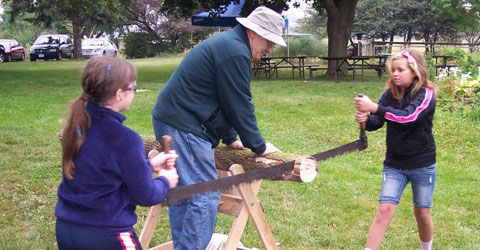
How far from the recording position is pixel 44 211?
5.70 metres

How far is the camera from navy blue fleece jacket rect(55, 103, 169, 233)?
2578 millimetres

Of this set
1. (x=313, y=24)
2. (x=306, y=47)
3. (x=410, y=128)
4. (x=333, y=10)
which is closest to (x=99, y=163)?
(x=410, y=128)

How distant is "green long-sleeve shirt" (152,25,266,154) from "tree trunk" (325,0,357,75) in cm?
1657

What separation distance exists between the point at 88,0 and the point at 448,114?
13.3 m

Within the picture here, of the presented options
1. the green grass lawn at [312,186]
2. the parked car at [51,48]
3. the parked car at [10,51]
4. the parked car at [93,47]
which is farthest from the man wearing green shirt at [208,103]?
the parked car at [93,47]

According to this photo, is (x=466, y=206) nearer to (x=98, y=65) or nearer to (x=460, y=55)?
(x=98, y=65)

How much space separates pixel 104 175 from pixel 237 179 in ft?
3.97

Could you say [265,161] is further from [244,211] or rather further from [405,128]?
[405,128]

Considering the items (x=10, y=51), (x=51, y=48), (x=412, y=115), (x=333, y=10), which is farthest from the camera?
(x=51, y=48)

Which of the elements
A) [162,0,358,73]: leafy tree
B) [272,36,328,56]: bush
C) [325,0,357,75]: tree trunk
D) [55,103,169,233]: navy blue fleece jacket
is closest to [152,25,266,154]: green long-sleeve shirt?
[55,103,169,233]: navy blue fleece jacket

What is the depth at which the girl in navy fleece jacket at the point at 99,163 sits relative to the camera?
2.58 m

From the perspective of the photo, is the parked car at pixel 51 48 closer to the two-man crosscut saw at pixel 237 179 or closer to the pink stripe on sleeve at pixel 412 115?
the two-man crosscut saw at pixel 237 179

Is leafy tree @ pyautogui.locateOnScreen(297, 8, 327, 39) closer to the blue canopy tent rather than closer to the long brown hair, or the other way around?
the blue canopy tent

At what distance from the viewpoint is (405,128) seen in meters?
4.04
